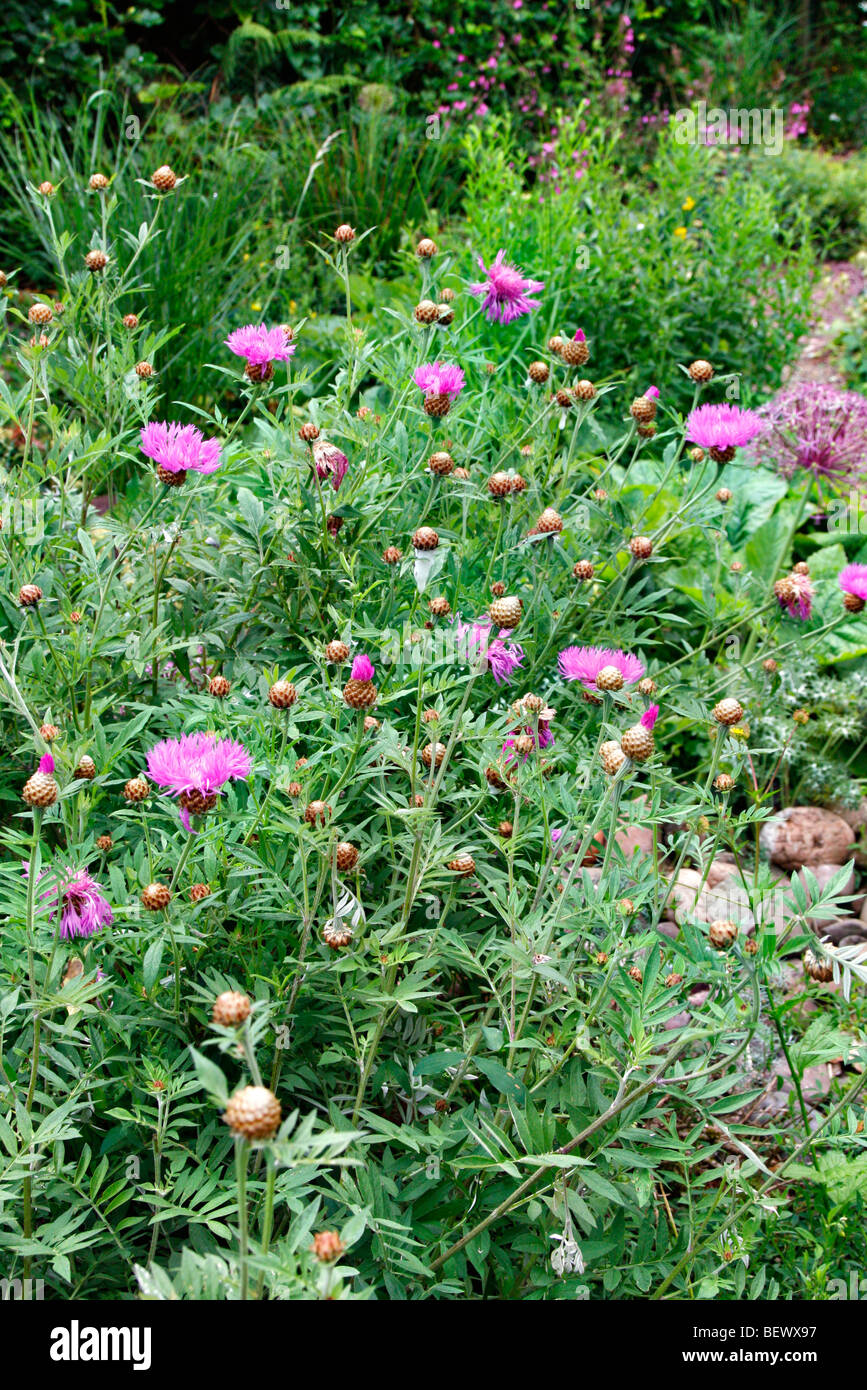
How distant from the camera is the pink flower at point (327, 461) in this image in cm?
162

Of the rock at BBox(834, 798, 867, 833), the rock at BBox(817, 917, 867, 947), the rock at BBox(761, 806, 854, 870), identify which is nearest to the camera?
the rock at BBox(817, 917, 867, 947)

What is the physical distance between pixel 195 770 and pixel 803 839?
5.44 ft

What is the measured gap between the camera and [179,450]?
5.36 feet

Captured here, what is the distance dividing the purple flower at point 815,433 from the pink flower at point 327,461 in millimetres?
1755

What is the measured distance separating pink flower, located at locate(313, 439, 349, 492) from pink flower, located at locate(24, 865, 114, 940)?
673 millimetres

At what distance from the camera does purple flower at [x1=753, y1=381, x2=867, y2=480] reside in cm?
306

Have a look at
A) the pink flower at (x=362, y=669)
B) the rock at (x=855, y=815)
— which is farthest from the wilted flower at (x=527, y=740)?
the rock at (x=855, y=815)

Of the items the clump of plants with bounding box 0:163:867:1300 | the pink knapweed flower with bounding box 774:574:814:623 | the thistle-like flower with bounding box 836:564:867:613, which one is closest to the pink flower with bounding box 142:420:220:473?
the clump of plants with bounding box 0:163:867:1300

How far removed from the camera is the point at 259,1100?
2.57 ft

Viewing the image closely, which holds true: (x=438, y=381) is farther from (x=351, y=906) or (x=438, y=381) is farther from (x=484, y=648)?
(x=351, y=906)

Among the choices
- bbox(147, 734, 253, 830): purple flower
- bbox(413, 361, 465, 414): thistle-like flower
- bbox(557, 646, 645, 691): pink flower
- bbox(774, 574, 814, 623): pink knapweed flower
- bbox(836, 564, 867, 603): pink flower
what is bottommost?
bbox(147, 734, 253, 830): purple flower

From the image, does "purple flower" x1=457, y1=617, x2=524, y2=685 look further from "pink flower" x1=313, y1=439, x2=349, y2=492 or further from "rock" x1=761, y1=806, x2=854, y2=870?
"rock" x1=761, y1=806, x2=854, y2=870

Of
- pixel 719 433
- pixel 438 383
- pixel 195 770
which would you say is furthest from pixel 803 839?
pixel 195 770

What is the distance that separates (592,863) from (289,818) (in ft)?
3.17
